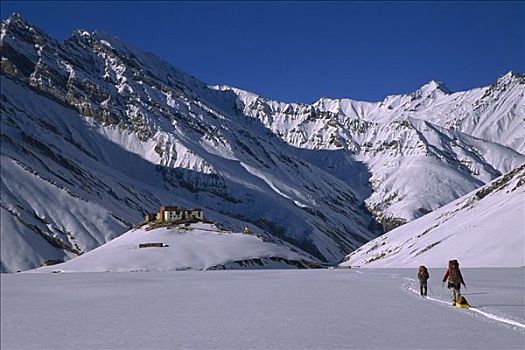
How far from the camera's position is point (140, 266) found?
12375 centimetres

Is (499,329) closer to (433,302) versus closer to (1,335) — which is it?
(433,302)

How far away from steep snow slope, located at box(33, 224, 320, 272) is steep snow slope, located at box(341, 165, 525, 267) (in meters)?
25.3

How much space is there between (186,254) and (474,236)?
5871cm

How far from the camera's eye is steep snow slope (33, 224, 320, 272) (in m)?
125

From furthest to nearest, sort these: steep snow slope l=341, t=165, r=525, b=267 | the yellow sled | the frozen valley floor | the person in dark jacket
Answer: steep snow slope l=341, t=165, r=525, b=267 < the person in dark jacket < the yellow sled < the frozen valley floor

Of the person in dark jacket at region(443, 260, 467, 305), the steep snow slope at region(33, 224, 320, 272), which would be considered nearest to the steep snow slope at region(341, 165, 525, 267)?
the steep snow slope at region(33, 224, 320, 272)

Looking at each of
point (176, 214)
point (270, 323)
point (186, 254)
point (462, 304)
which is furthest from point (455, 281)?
point (176, 214)

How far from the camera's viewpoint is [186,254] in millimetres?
131375

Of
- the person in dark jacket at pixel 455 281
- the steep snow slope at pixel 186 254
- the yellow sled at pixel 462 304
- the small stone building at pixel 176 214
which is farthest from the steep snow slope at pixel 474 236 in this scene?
the yellow sled at pixel 462 304

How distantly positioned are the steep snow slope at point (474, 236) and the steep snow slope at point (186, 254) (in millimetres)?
25316

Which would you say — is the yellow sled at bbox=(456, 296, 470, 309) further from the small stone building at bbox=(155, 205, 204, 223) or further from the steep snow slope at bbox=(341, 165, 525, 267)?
the small stone building at bbox=(155, 205, 204, 223)

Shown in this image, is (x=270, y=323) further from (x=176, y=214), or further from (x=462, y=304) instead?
(x=176, y=214)

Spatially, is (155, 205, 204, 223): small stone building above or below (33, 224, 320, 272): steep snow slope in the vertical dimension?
above

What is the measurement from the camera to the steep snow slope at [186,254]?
12525 centimetres
